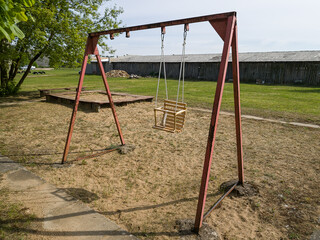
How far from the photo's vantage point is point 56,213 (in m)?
→ 2.90

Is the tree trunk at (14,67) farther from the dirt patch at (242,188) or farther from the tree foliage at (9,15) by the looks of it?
the dirt patch at (242,188)

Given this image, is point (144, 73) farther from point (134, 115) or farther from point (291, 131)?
point (291, 131)

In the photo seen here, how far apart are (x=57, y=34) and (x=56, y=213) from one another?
10.2 meters

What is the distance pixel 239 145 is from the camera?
11.3 ft

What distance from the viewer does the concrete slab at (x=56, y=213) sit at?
254cm

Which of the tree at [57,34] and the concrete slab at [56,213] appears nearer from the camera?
the concrete slab at [56,213]

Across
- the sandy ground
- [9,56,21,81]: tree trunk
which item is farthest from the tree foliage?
[9,56,21,81]: tree trunk

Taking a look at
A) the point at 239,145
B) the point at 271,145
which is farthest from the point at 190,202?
the point at 271,145

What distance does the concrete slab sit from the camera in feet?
8.35

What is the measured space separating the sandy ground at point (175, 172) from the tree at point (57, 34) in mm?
4403

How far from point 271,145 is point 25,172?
4.86 metres

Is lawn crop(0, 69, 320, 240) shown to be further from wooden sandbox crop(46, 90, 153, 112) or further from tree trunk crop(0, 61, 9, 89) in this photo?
tree trunk crop(0, 61, 9, 89)

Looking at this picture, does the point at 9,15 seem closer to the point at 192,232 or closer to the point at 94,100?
the point at 192,232

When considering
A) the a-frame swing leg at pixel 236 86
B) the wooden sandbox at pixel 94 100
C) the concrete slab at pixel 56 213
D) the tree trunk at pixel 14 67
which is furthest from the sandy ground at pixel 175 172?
the tree trunk at pixel 14 67
